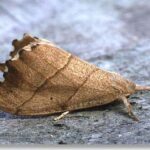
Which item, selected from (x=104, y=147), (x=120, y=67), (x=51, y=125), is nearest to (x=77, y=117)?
(x=51, y=125)

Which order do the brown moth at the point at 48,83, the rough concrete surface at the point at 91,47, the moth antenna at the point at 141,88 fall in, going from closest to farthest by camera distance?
the rough concrete surface at the point at 91,47
the brown moth at the point at 48,83
the moth antenna at the point at 141,88

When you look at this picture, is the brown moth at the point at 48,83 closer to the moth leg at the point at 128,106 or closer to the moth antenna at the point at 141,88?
the moth leg at the point at 128,106

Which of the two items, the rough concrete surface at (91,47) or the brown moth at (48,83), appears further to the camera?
the brown moth at (48,83)

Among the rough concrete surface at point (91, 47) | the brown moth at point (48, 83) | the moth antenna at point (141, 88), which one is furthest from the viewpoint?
the moth antenna at point (141, 88)

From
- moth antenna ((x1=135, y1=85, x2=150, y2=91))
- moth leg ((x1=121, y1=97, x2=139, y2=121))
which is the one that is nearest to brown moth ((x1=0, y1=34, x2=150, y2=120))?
moth leg ((x1=121, y1=97, x2=139, y2=121))

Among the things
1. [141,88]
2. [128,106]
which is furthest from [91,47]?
[128,106]

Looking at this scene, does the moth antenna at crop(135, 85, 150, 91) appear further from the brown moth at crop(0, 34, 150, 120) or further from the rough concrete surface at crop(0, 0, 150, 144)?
the brown moth at crop(0, 34, 150, 120)

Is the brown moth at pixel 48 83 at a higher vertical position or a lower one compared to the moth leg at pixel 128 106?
higher

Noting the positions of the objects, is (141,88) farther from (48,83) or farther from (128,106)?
(48,83)

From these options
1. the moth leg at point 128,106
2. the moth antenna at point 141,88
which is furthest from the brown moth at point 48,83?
the moth antenna at point 141,88
